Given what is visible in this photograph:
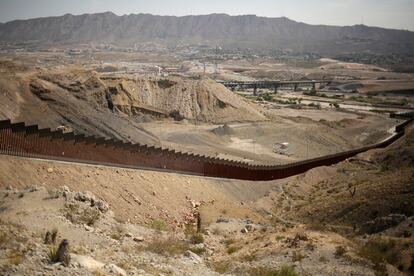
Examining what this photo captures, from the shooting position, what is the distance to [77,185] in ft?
59.2

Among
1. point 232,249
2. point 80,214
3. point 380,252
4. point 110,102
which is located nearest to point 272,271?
point 232,249

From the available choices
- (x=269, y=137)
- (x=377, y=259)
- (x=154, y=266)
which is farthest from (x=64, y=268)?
(x=269, y=137)

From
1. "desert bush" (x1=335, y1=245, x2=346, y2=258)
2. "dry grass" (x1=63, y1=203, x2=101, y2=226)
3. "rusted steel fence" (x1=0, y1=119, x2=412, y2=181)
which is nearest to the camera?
"desert bush" (x1=335, y1=245, x2=346, y2=258)

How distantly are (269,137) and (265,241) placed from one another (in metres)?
42.6

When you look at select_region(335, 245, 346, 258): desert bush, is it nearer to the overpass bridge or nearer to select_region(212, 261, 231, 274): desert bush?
select_region(212, 261, 231, 274): desert bush

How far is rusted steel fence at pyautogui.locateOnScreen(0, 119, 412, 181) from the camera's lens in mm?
18906

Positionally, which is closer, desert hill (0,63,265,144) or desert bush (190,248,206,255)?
desert bush (190,248,206,255)

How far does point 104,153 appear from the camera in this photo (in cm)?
2194

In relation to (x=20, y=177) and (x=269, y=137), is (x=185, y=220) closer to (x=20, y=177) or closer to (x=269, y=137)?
(x=20, y=177)

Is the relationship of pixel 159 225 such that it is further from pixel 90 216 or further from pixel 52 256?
pixel 52 256

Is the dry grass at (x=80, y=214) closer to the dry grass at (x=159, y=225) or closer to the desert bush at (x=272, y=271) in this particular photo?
the dry grass at (x=159, y=225)

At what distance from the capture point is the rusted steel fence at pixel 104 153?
18.9 metres

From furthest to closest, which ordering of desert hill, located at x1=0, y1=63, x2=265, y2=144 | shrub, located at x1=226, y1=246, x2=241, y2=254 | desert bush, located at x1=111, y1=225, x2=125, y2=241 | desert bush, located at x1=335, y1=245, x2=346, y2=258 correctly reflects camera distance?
desert hill, located at x1=0, y1=63, x2=265, y2=144, shrub, located at x1=226, y1=246, x2=241, y2=254, desert bush, located at x1=111, y1=225, x2=125, y2=241, desert bush, located at x1=335, y1=245, x2=346, y2=258

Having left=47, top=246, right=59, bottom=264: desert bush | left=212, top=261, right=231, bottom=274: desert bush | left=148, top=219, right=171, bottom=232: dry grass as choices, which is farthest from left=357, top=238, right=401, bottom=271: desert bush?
left=47, top=246, right=59, bottom=264: desert bush
